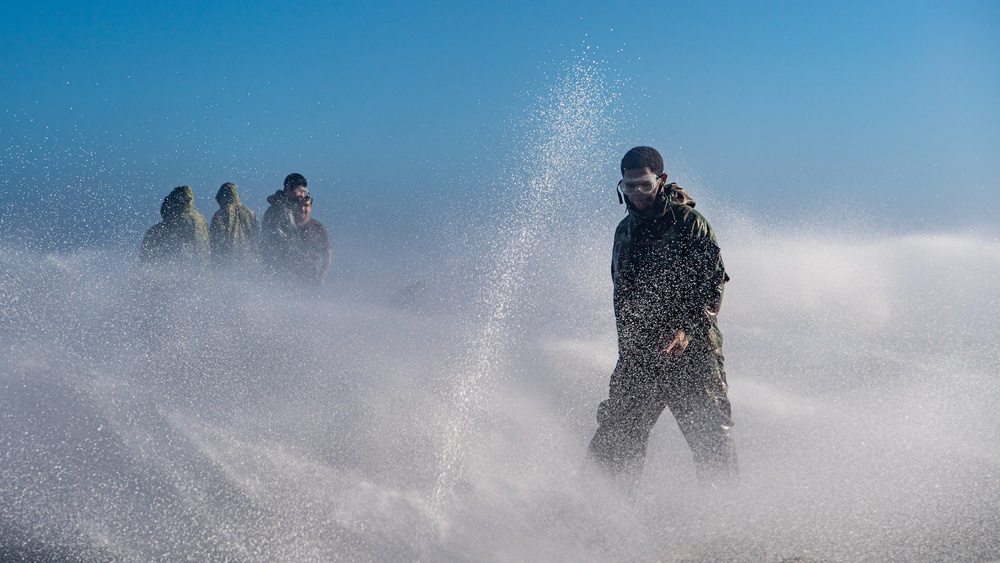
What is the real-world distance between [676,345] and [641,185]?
902 millimetres

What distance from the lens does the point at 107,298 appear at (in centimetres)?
931

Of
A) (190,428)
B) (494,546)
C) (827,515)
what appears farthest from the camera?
(190,428)

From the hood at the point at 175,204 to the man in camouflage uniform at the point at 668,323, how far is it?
680cm

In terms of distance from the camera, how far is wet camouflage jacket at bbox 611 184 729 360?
3.97 meters

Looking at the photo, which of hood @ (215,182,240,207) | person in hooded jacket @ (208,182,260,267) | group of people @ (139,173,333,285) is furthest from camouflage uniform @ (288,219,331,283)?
hood @ (215,182,240,207)

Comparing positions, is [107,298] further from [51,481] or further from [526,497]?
[526,497]

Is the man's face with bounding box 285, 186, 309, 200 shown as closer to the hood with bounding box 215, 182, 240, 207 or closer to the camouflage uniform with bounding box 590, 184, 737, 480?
the hood with bounding box 215, 182, 240, 207

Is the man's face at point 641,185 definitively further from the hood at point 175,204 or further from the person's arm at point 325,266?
the hood at point 175,204

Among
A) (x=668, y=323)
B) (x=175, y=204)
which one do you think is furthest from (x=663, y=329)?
(x=175, y=204)

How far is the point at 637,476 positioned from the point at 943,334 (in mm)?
8033

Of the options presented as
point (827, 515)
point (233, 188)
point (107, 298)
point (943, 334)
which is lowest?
point (827, 515)

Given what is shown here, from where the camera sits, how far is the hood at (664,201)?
4047 millimetres

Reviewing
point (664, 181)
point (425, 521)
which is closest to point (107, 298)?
point (425, 521)

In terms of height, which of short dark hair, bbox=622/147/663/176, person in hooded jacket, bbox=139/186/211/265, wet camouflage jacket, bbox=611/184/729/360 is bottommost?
wet camouflage jacket, bbox=611/184/729/360
